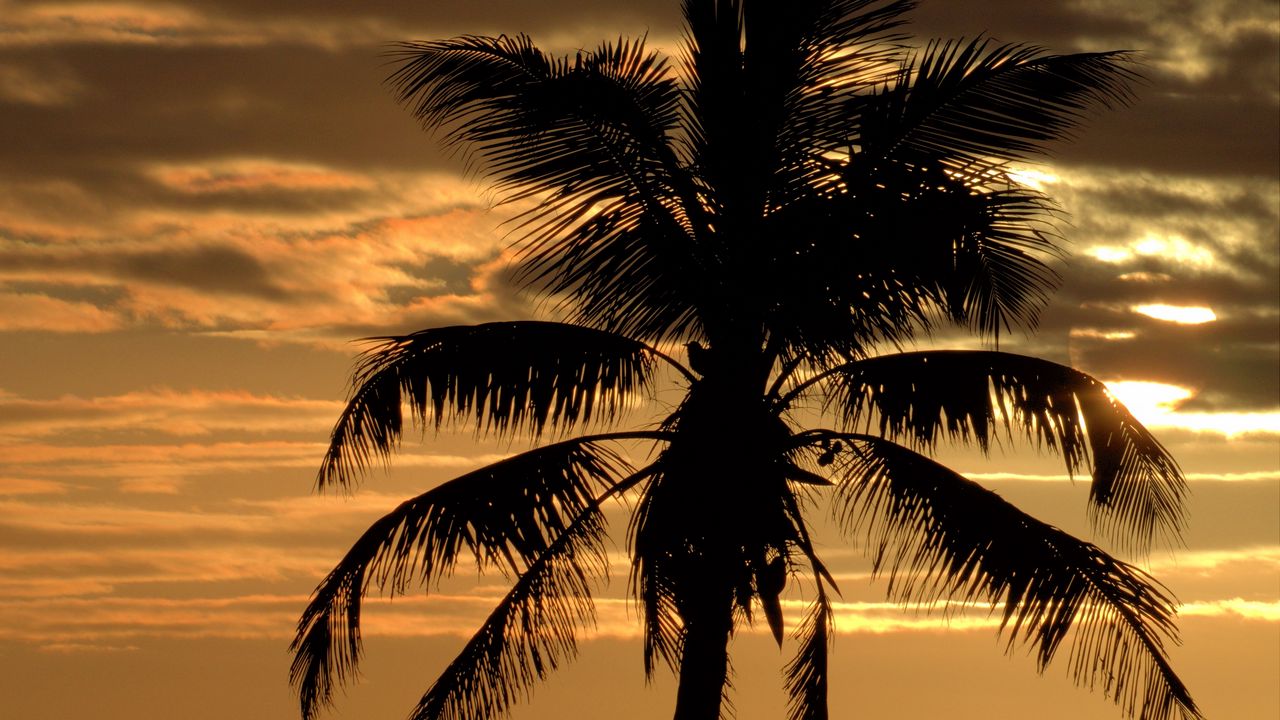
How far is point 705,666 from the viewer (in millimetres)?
12492

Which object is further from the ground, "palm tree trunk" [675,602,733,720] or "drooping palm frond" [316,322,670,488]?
"drooping palm frond" [316,322,670,488]

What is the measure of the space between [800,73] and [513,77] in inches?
97.6

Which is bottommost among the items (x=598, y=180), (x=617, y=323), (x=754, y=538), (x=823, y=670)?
(x=823, y=670)

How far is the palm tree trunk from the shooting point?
12.4 meters

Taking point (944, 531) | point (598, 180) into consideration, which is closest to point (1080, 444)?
point (944, 531)

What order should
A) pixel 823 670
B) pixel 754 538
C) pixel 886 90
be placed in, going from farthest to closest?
pixel 823 670
pixel 886 90
pixel 754 538

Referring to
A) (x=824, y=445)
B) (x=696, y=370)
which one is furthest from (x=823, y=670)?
(x=696, y=370)

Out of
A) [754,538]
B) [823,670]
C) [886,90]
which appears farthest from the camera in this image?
[823,670]

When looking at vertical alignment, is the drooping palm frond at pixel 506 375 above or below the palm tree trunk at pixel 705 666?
above

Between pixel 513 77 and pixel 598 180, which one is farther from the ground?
pixel 513 77

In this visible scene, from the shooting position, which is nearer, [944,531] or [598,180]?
[944,531]

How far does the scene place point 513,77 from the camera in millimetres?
13414

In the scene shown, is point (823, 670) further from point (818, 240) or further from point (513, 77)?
point (513, 77)

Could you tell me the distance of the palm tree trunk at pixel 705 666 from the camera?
12438 millimetres
